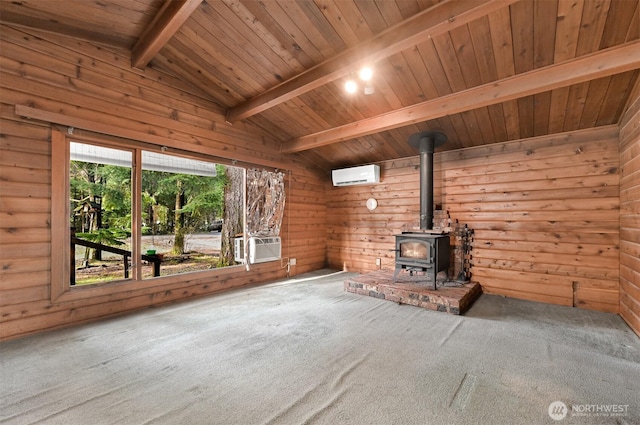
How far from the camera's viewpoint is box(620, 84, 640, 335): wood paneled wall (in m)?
2.48

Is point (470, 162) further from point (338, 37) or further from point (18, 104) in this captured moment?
point (18, 104)

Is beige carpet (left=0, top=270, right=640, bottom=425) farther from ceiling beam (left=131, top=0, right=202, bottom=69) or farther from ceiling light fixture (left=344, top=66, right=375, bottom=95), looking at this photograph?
ceiling beam (left=131, top=0, right=202, bottom=69)

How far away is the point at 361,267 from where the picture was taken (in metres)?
5.24

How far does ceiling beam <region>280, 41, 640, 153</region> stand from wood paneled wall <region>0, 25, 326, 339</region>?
2264 millimetres

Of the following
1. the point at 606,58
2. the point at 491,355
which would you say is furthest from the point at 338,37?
the point at 491,355

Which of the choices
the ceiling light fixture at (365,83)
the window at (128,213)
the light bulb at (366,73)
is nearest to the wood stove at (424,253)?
the ceiling light fixture at (365,83)

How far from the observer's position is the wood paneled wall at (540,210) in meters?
3.11

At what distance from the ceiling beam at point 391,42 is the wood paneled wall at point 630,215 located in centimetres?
187

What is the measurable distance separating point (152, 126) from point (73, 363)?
2.44m

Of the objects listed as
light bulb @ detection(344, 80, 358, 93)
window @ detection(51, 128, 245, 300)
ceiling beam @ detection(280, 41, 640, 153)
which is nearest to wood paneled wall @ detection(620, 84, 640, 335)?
ceiling beam @ detection(280, 41, 640, 153)

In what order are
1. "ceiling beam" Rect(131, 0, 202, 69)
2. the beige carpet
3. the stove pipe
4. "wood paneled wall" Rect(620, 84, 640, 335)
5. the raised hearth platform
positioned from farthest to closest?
the stove pipe
the raised hearth platform
"wood paneled wall" Rect(620, 84, 640, 335)
"ceiling beam" Rect(131, 0, 202, 69)
the beige carpet

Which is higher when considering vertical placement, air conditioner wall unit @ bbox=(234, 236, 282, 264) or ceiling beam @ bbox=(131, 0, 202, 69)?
ceiling beam @ bbox=(131, 0, 202, 69)

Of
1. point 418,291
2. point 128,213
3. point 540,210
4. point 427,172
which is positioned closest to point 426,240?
point 418,291

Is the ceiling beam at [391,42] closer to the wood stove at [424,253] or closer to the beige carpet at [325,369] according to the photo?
the wood stove at [424,253]
